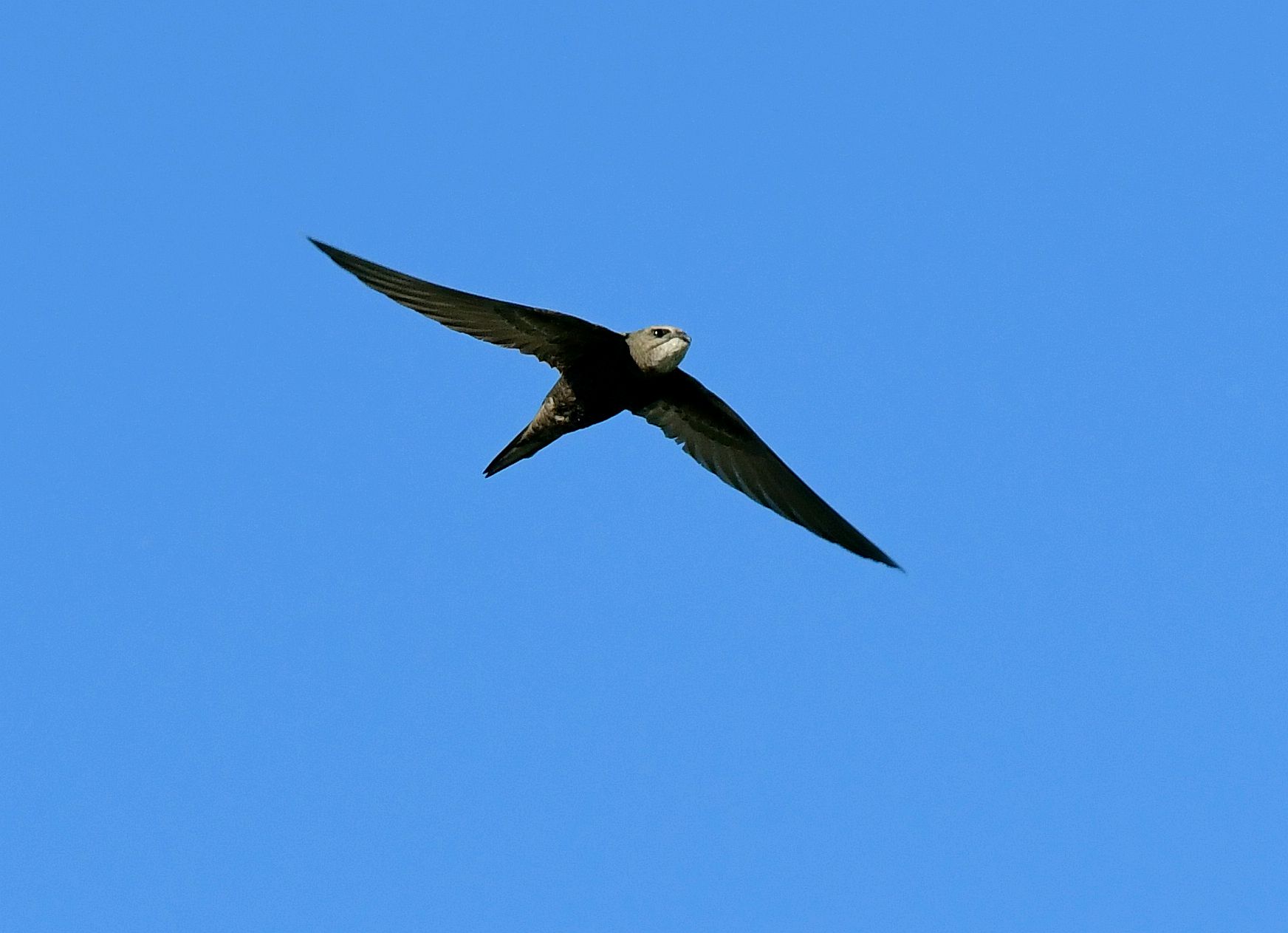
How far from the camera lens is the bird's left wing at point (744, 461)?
1377 cm

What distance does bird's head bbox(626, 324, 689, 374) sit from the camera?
12430mm

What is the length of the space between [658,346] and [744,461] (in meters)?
1.98

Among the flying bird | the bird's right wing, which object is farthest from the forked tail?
the bird's right wing

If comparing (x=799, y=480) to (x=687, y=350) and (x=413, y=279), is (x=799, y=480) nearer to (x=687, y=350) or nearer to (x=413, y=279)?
(x=687, y=350)

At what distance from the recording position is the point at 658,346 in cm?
1248

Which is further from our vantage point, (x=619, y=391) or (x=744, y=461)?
(x=744, y=461)

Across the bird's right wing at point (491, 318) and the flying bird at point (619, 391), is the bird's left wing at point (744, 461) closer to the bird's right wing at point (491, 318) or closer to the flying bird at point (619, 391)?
the flying bird at point (619, 391)

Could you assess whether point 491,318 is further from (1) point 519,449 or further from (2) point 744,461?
(2) point 744,461

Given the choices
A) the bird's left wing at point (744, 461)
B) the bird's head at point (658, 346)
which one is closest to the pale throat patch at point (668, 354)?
the bird's head at point (658, 346)

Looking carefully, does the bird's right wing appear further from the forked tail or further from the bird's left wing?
the bird's left wing

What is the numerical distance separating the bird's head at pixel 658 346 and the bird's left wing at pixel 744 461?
100 cm

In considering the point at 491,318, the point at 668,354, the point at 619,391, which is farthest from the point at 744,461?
the point at 491,318

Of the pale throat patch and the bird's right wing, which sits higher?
the pale throat patch

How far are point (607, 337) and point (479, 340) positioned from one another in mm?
956
